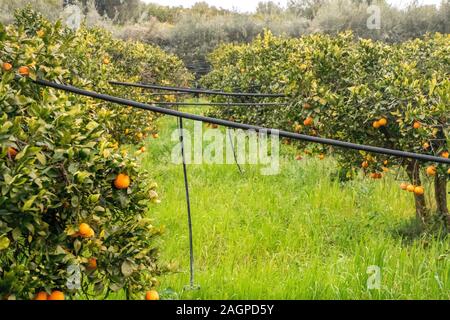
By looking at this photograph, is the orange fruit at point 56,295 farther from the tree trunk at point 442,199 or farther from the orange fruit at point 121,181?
the tree trunk at point 442,199

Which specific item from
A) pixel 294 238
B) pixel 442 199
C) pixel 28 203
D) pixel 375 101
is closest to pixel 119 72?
pixel 294 238

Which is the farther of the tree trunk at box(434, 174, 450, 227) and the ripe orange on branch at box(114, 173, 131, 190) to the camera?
the tree trunk at box(434, 174, 450, 227)

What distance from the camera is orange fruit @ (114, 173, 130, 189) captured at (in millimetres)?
1567

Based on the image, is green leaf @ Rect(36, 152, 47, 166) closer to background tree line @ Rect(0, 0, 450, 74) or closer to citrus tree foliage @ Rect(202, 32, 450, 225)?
citrus tree foliage @ Rect(202, 32, 450, 225)

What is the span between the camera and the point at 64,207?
1.47m

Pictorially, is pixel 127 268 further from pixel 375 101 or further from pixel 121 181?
pixel 375 101

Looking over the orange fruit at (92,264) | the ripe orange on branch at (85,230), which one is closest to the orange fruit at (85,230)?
the ripe orange on branch at (85,230)

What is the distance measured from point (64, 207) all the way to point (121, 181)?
19cm

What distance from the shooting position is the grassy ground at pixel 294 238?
3.04 m

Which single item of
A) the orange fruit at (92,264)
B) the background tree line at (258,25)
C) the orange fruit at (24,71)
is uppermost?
the background tree line at (258,25)

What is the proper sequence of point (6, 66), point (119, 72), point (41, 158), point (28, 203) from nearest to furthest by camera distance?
point (28, 203) < point (41, 158) < point (6, 66) < point (119, 72)

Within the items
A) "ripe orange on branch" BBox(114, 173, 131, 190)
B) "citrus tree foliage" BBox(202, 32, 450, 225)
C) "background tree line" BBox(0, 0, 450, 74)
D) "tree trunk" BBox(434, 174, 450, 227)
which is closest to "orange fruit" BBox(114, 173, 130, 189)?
"ripe orange on branch" BBox(114, 173, 131, 190)
